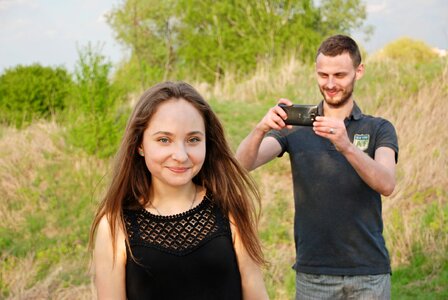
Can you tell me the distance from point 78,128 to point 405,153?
220 inches

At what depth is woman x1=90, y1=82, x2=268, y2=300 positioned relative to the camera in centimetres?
205

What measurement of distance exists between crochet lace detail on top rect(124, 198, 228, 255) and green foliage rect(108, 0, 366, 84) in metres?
14.4

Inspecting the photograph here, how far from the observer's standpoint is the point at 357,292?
10.2ft

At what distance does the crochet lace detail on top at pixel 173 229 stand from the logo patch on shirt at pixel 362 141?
4.22 feet

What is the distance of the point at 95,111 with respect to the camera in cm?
1030

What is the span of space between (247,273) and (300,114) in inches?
44.4

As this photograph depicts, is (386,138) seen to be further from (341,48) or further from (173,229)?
(173,229)

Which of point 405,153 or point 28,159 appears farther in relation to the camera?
point 28,159

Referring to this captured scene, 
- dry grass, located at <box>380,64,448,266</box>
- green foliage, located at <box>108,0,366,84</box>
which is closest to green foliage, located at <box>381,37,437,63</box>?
green foliage, located at <box>108,0,366,84</box>

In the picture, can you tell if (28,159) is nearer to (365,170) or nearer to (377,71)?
(377,71)

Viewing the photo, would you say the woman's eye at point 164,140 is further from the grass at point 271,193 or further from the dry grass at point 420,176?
the dry grass at point 420,176

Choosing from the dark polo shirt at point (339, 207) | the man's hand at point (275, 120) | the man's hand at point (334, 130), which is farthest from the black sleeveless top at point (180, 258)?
the dark polo shirt at point (339, 207)

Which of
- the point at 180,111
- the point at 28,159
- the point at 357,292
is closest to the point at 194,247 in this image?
the point at 180,111

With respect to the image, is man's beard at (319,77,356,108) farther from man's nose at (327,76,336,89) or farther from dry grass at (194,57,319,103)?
dry grass at (194,57,319,103)
